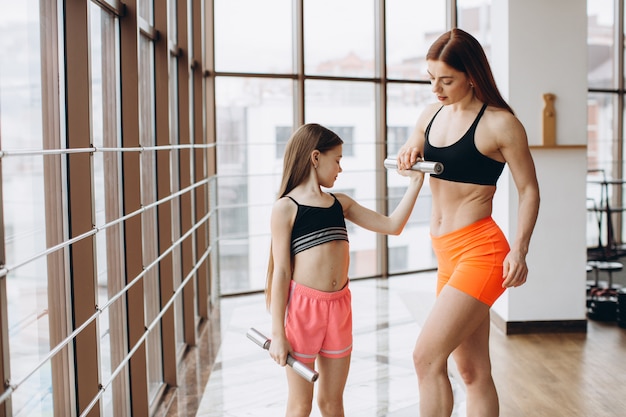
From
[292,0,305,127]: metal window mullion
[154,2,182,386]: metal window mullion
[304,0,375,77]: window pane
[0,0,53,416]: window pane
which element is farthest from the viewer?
[304,0,375,77]: window pane

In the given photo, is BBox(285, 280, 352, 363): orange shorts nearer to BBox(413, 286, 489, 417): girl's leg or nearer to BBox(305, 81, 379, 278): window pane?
BBox(413, 286, 489, 417): girl's leg

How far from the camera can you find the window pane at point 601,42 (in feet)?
24.2

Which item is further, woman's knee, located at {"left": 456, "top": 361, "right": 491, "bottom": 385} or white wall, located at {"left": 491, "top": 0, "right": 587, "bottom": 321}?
white wall, located at {"left": 491, "top": 0, "right": 587, "bottom": 321}

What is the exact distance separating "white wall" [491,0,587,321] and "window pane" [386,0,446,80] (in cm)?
196

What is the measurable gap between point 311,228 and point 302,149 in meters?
0.23

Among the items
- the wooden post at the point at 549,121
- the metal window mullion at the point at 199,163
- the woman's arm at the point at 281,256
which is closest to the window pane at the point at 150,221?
the metal window mullion at the point at 199,163

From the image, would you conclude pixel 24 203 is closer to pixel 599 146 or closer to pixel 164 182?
pixel 164 182

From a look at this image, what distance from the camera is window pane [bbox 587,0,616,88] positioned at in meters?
7.38

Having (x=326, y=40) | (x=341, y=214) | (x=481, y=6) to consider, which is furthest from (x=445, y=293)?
(x=481, y=6)

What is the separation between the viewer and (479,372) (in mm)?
2189

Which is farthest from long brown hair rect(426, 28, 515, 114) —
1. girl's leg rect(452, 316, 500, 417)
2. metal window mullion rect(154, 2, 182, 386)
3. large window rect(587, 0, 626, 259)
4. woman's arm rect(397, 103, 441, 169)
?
large window rect(587, 0, 626, 259)

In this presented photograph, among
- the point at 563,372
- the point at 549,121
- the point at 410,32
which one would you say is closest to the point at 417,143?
the point at 563,372

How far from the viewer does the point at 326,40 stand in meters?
5.64

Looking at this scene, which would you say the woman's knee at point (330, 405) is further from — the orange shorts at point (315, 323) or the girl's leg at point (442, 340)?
the girl's leg at point (442, 340)
